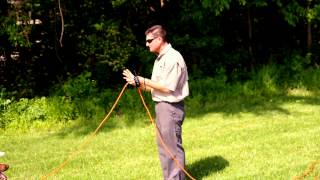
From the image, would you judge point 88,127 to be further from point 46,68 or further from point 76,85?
point 46,68

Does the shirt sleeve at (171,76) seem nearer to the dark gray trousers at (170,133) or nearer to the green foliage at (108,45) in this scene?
the dark gray trousers at (170,133)

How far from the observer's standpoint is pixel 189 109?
10914 millimetres

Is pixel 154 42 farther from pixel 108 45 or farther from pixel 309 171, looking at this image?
pixel 108 45

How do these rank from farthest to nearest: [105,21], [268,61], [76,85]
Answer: [268,61]
[105,21]
[76,85]

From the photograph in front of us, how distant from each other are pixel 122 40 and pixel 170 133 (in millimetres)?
6961

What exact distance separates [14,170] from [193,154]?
234cm

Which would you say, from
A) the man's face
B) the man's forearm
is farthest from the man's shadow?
the man's face

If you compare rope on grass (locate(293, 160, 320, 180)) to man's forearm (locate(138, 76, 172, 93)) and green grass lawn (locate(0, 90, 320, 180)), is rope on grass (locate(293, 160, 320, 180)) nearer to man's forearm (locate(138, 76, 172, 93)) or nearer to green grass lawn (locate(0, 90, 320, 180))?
green grass lawn (locate(0, 90, 320, 180))

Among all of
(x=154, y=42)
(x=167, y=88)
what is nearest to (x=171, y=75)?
(x=167, y=88)

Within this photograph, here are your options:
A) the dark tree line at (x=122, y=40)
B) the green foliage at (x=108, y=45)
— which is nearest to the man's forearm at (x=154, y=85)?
the dark tree line at (x=122, y=40)

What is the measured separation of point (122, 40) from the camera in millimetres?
12648

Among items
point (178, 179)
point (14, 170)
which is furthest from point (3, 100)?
point (178, 179)

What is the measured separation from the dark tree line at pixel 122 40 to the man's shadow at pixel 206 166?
5019 millimetres

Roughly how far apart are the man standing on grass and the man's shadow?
0.84 metres
